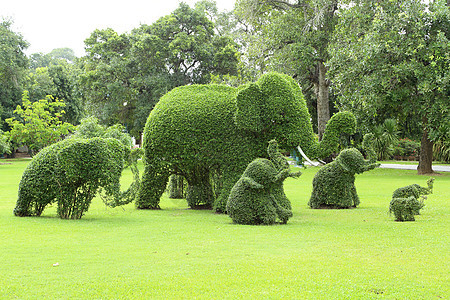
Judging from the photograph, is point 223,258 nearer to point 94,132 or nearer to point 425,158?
point 425,158

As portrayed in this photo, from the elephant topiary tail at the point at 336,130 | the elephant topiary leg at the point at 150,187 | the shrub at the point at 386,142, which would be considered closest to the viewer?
the elephant topiary tail at the point at 336,130

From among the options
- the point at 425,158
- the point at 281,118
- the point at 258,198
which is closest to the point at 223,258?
the point at 258,198

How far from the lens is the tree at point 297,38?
25.7 m

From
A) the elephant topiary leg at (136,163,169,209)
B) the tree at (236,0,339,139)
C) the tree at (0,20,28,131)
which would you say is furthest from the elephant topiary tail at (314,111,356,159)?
the tree at (0,20,28,131)

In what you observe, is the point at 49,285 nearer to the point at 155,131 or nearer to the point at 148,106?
the point at 155,131

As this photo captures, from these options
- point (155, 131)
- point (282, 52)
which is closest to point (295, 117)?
point (155, 131)

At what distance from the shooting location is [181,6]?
3453 cm

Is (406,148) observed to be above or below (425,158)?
above

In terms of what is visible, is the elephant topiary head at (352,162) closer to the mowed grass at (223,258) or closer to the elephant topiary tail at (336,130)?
the elephant topiary tail at (336,130)

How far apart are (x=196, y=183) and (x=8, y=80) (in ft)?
128

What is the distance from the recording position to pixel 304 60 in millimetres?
25422

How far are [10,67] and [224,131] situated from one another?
3780cm

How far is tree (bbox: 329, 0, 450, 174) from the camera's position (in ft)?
63.9

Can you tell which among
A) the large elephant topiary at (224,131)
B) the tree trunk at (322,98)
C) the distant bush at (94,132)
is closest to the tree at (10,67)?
the distant bush at (94,132)
